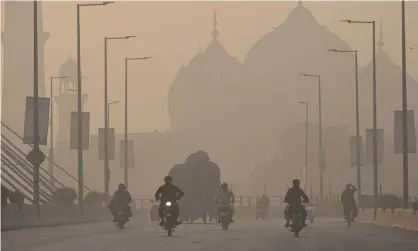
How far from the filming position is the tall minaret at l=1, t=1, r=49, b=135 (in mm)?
167625

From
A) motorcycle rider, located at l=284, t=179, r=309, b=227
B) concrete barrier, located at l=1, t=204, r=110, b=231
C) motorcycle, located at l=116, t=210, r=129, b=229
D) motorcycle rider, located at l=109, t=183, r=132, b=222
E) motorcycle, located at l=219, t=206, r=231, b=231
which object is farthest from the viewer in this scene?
motorcycle rider, located at l=109, t=183, r=132, b=222


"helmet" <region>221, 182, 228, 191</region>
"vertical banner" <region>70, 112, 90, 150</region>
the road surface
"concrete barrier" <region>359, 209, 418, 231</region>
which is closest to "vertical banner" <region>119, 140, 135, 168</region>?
"vertical banner" <region>70, 112, 90, 150</region>

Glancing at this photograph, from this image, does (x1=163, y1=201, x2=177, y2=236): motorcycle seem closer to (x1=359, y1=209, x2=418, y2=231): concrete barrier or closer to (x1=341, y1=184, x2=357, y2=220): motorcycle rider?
(x1=359, y1=209, x2=418, y2=231): concrete barrier

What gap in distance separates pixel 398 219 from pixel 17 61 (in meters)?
120

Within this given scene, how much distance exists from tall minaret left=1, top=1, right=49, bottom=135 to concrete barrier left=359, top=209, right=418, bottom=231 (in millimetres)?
103471

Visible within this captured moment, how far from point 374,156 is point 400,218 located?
15.9 metres

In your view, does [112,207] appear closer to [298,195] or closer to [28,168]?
[298,195]

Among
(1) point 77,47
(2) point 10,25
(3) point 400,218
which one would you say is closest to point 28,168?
(1) point 77,47

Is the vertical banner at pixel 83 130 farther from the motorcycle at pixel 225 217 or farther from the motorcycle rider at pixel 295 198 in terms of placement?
the motorcycle rider at pixel 295 198

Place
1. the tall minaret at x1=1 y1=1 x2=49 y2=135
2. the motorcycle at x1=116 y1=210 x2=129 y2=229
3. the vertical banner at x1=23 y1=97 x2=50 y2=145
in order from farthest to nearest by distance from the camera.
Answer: the tall minaret at x1=1 y1=1 x2=49 y2=135 < the vertical banner at x1=23 y1=97 x2=50 y2=145 < the motorcycle at x1=116 y1=210 x2=129 y2=229

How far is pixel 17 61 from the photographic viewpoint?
172m

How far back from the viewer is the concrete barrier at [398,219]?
170 ft

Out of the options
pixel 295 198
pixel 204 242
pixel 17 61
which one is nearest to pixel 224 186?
pixel 295 198

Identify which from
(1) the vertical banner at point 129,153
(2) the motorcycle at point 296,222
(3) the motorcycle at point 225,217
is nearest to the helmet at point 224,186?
(3) the motorcycle at point 225,217
